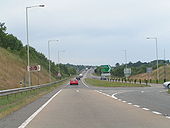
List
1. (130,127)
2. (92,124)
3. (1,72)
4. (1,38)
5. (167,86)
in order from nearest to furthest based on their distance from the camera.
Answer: (130,127)
(92,124)
(167,86)
(1,72)
(1,38)

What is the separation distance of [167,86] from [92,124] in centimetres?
3306

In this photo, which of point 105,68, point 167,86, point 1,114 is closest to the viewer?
point 1,114

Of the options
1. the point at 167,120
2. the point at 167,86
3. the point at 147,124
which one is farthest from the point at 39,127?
the point at 167,86

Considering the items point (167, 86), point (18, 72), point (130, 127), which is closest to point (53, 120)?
point (130, 127)

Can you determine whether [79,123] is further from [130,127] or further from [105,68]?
[105,68]

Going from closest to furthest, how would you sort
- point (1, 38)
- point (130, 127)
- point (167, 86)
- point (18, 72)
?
point (130, 127), point (167, 86), point (18, 72), point (1, 38)

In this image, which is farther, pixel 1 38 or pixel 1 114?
pixel 1 38

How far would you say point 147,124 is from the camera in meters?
13.3

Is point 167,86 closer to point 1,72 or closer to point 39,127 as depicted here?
point 1,72

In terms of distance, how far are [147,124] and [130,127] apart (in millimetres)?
1032

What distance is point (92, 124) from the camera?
1339cm

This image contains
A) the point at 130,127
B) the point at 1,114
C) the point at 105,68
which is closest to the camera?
the point at 130,127

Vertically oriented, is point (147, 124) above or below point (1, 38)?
below

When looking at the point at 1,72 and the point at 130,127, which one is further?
the point at 1,72
